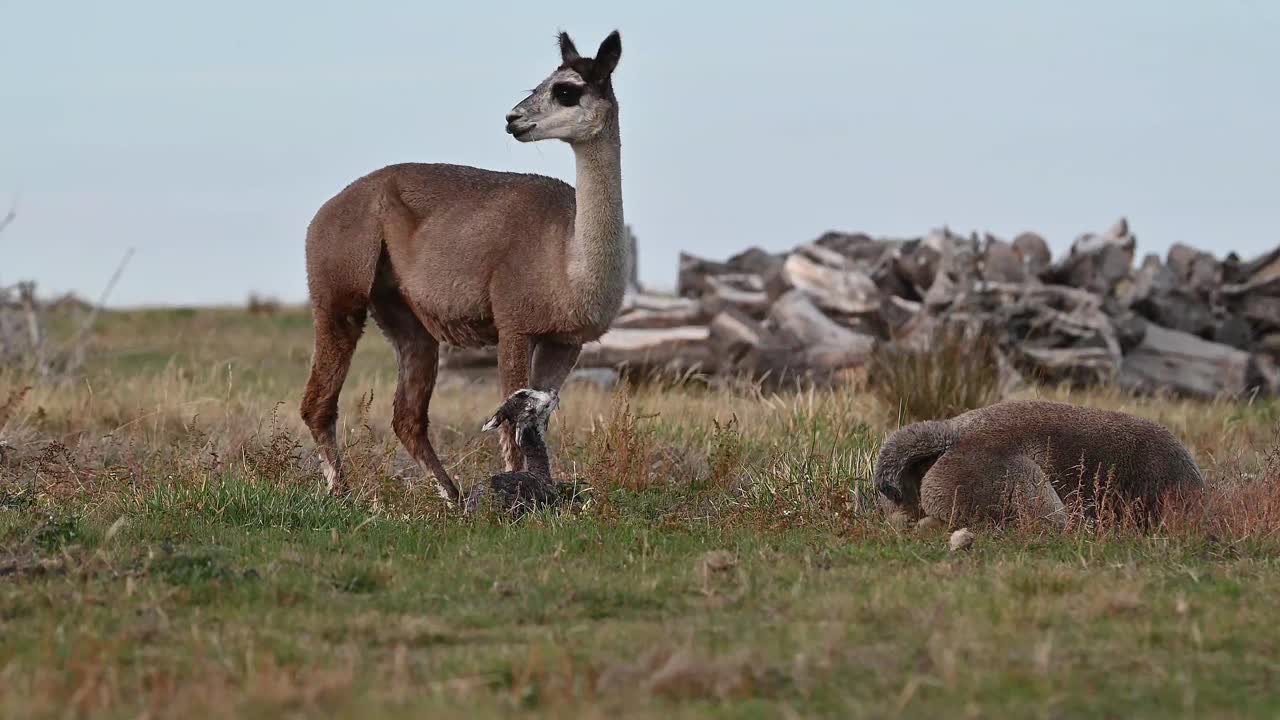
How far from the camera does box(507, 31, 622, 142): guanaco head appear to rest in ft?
33.2

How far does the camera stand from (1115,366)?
18.7 metres

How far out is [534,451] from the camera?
9703 millimetres

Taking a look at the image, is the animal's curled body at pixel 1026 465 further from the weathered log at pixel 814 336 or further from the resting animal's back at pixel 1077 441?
the weathered log at pixel 814 336

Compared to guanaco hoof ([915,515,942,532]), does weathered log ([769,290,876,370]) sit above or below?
above

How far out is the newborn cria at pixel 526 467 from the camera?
9.35 m

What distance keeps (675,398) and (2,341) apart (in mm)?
9400

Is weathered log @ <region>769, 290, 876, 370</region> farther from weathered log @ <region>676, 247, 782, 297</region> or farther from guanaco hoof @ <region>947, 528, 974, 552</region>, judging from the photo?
guanaco hoof @ <region>947, 528, 974, 552</region>

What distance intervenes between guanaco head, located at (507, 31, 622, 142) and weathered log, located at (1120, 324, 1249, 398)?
35.6 ft

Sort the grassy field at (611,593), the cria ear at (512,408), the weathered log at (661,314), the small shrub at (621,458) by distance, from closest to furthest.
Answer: the grassy field at (611,593) < the cria ear at (512,408) < the small shrub at (621,458) < the weathered log at (661,314)

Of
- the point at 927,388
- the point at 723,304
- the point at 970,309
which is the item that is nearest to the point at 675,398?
the point at 927,388

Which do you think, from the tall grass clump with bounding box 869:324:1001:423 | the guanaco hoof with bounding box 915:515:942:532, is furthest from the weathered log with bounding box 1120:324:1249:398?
the guanaco hoof with bounding box 915:515:942:532

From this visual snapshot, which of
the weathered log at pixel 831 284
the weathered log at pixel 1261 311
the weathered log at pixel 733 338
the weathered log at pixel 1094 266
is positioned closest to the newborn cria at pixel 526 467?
the weathered log at pixel 733 338

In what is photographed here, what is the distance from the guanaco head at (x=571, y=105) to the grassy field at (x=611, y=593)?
6.46ft

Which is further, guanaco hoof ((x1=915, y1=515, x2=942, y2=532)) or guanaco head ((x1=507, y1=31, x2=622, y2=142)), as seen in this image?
guanaco head ((x1=507, y1=31, x2=622, y2=142))
